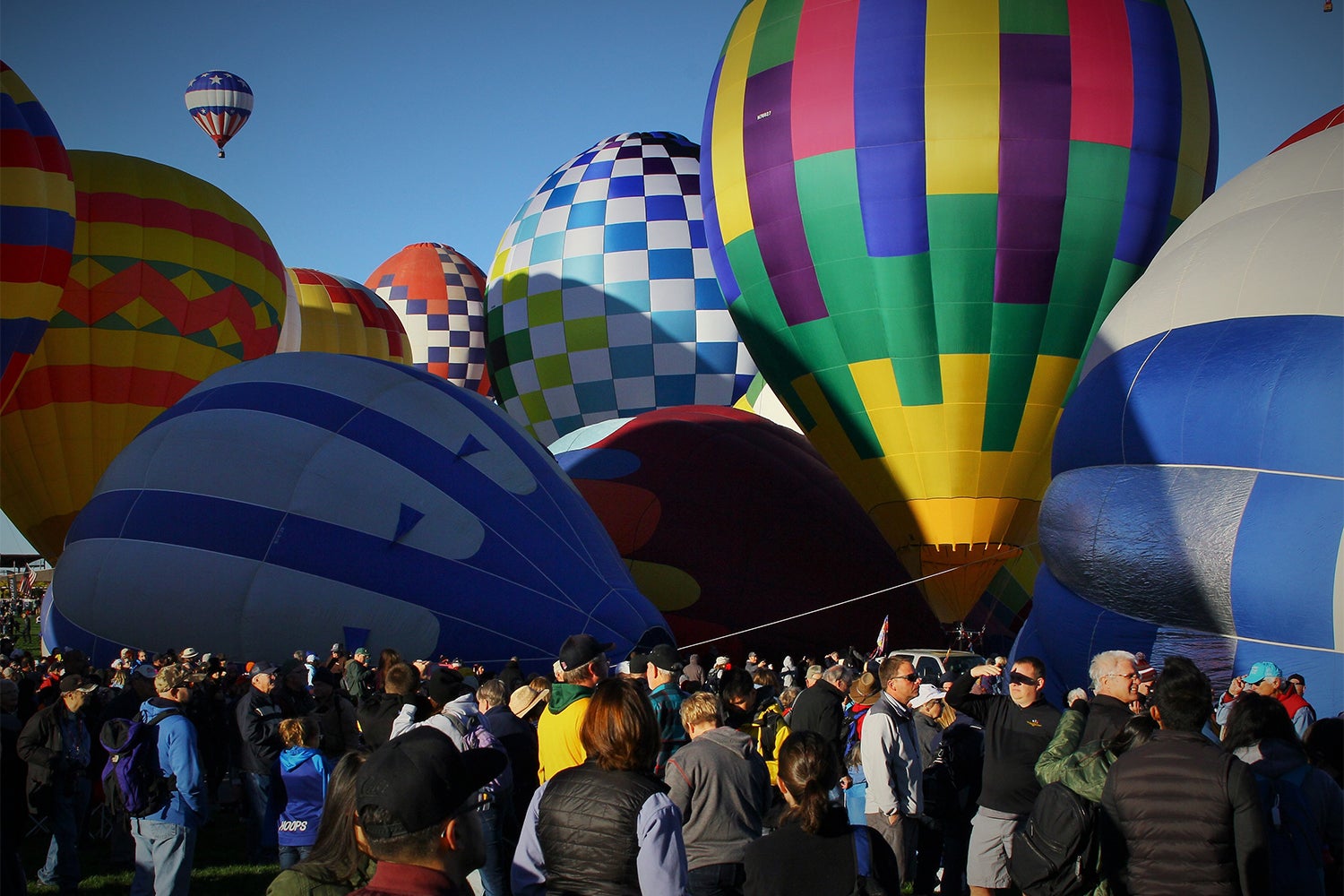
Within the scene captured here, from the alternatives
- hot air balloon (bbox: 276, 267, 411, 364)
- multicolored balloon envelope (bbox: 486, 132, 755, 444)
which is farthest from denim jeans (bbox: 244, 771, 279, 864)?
hot air balloon (bbox: 276, 267, 411, 364)

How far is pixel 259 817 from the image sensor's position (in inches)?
222

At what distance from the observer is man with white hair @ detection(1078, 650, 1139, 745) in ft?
11.8

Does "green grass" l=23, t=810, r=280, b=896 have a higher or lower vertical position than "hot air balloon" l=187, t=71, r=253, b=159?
lower

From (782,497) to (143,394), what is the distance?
21.9 ft

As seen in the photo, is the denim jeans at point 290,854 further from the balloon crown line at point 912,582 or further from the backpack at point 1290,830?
the balloon crown line at point 912,582

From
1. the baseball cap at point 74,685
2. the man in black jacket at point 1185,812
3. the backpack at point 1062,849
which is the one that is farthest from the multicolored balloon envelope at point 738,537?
the man in black jacket at point 1185,812

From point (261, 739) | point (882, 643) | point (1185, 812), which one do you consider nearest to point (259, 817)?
point (261, 739)

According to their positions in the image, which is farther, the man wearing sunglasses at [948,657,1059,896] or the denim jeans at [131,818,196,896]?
the denim jeans at [131,818,196,896]

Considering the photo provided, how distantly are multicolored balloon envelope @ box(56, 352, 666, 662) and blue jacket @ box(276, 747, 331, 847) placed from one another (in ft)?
14.6

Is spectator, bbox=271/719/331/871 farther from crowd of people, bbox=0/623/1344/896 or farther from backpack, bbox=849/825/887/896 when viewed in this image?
backpack, bbox=849/825/887/896

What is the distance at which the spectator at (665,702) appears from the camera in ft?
15.4

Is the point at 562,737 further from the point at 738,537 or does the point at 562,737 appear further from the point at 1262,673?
the point at 738,537

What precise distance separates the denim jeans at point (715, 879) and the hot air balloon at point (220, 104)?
2410 cm

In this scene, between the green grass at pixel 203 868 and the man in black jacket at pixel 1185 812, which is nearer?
the man in black jacket at pixel 1185 812
